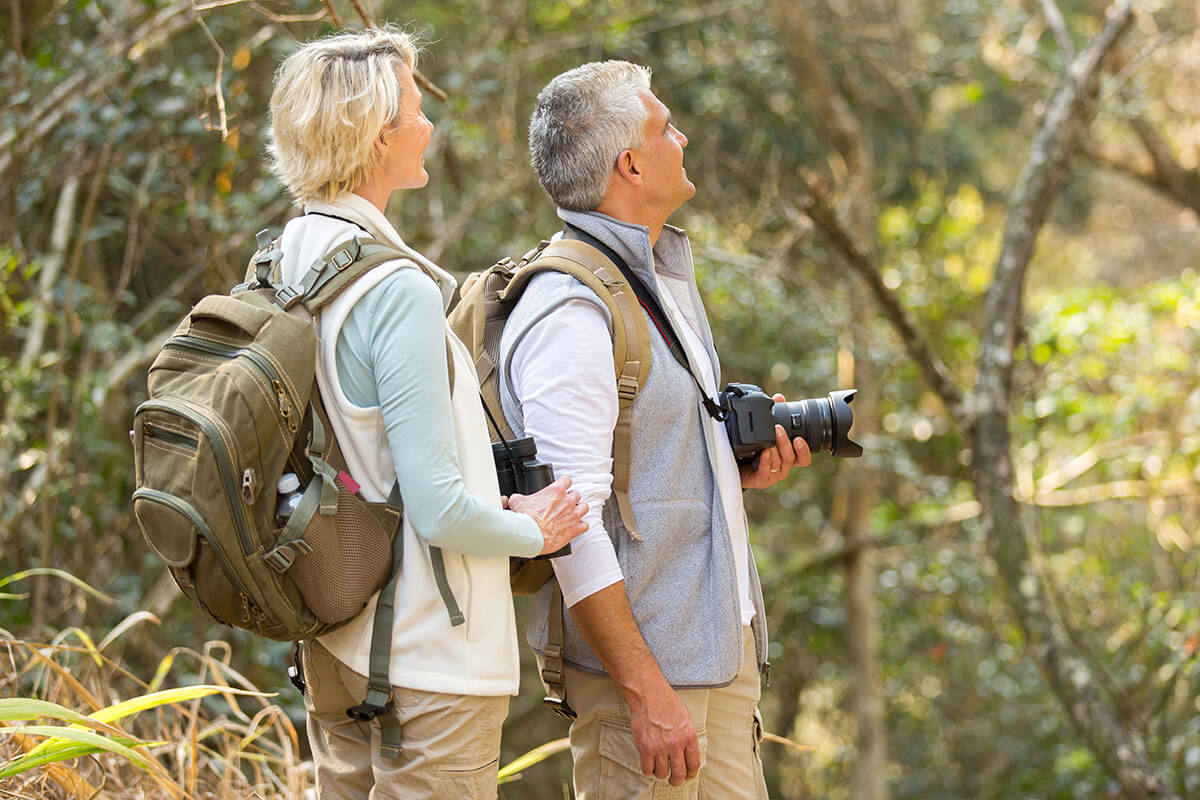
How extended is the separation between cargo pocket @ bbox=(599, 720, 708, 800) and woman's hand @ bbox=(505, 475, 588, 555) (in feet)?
1.22

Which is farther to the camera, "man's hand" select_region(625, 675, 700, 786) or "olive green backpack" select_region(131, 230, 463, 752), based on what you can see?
"man's hand" select_region(625, 675, 700, 786)

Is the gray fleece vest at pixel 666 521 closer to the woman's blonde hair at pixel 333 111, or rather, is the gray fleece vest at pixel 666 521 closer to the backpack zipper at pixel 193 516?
the woman's blonde hair at pixel 333 111

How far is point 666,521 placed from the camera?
73.6 inches

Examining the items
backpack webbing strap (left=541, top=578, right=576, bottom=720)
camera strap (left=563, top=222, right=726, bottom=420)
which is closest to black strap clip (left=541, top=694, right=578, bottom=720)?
backpack webbing strap (left=541, top=578, right=576, bottom=720)

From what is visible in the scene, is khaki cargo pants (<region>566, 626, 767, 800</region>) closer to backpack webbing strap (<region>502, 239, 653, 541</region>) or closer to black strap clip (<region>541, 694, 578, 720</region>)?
black strap clip (<region>541, 694, 578, 720</region>)

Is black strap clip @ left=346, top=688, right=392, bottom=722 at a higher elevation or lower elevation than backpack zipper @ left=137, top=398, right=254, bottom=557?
lower

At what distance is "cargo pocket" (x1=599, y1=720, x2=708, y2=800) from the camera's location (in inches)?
71.3

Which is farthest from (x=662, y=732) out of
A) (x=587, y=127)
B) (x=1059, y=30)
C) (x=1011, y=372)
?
(x=1059, y=30)

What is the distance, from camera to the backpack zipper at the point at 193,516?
1407mm

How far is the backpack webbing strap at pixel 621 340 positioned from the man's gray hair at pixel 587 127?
177 mm

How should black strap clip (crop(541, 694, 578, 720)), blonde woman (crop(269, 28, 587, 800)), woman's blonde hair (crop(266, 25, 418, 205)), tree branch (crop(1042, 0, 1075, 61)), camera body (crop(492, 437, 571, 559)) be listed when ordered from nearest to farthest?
blonde woman (crop(269, 28, 587, 800))
woman's blonde hair (crop(266, 25, 418, 205))
camera body (crop(492, 437, 571, 559))
black strap clip (crop(541, 694, 578, 720))
tree branch (crop(1042, 0, 1075, 61))

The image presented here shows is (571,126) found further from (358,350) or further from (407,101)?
(358,350)

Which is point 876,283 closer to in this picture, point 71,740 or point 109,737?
point 109,737

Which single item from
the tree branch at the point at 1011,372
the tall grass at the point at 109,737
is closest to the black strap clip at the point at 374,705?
the tall grass at the point at 109,737
